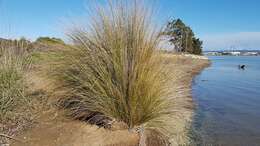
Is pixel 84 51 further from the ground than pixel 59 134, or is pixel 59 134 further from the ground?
pixel 84 51

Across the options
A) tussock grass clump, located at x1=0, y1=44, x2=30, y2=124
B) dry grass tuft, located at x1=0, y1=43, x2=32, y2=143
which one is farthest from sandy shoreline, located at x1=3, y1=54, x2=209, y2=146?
tussock grass clump, located at x1=0, y1=44, x2=30, y2=124

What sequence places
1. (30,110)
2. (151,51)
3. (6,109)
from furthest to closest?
(30,110), (151,51), (6,109)

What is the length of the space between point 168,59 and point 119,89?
1059mm

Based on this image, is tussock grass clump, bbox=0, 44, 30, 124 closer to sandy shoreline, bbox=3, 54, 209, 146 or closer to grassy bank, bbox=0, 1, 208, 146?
grassy bank, bbox=0, 1, 208, 146

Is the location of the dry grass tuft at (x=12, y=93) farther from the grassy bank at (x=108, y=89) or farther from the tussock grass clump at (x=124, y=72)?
the tussock grass clump at (x=124, y=72)

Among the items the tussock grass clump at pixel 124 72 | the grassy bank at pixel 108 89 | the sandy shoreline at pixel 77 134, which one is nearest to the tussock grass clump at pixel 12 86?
the grassy bank at pixel 108 89

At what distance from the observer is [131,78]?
13.7 feet

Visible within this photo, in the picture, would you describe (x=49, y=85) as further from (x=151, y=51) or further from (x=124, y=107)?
(x=151, y=51)

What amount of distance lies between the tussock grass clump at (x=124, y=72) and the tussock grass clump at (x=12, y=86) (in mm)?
709

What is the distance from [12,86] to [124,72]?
57.8 inches

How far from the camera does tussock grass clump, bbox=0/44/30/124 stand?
3.97 meters

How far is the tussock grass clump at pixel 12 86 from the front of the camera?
3975mm

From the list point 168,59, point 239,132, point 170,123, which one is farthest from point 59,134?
point 239,132

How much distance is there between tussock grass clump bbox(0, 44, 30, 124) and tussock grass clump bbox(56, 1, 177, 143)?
71cm
